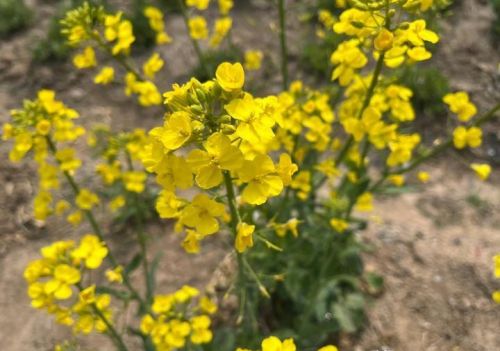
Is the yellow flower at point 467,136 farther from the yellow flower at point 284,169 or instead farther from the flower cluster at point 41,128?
the flower cluster at point 41,128

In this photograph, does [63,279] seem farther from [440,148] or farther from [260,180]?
[440,148]

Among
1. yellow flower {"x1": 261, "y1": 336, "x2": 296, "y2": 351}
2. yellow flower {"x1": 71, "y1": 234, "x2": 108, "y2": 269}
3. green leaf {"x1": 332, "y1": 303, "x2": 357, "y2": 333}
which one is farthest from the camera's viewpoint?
green leaf {"x1": 332, "y1": 303, "x2": 357, "y2": 333}

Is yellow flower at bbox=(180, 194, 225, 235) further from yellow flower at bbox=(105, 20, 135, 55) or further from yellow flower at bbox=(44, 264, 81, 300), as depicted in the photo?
yellow flower at bbox=(105, 20, 135, 55)

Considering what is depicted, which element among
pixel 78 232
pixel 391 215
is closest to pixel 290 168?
pixel 391 215

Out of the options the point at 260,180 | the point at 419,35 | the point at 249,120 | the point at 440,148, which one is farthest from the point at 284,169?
the point at 440,148

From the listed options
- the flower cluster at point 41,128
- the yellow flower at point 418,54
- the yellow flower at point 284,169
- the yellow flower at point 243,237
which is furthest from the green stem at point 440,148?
the flower cluster at point 41,128

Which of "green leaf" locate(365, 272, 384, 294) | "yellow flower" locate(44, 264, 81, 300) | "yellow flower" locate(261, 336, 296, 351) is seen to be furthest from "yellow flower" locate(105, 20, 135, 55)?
"green leaf" locate(365, 272, 384, 294)
